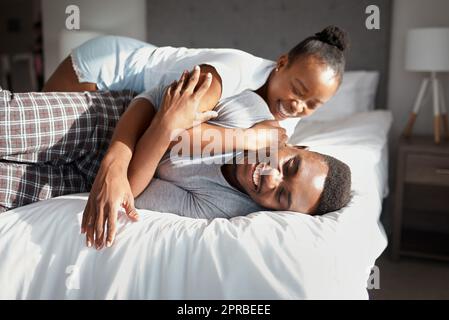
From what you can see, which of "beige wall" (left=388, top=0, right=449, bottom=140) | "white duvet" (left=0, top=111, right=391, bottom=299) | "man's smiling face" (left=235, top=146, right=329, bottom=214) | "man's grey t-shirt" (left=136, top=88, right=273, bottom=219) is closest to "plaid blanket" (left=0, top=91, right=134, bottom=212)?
"white duvet" (left=0, top=111, right=391, bottom=299)

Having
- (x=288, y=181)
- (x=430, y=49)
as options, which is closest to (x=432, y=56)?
(x=430, y=49)

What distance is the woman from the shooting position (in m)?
1.02

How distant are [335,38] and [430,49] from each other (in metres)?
1.20

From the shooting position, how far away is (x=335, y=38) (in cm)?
124

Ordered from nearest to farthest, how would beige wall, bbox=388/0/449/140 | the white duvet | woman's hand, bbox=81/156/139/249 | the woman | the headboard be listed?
the white duvet, woman's hand, bbox=81/156/139/249, the woman, beige wall, bbox=388/0/449/140, the headboard

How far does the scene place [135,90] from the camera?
4.84 ft

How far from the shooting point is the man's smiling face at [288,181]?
1039 mm

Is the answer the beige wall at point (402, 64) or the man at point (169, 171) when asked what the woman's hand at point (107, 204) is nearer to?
the man at point (169, 171)

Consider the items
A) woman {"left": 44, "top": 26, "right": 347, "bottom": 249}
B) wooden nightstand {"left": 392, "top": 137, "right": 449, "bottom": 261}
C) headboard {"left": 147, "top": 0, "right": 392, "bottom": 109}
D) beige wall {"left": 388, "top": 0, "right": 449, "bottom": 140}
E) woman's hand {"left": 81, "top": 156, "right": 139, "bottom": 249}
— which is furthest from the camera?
headboard {"left": 147, "top": 0, "right": 392, "bottom": 109}

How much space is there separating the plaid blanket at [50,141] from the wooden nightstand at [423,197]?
1.47 meters

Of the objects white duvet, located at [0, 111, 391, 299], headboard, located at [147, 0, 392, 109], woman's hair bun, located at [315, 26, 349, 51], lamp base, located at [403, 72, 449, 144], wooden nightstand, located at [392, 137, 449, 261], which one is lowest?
wooden nightstand, located at [392, 137, 449, 261]

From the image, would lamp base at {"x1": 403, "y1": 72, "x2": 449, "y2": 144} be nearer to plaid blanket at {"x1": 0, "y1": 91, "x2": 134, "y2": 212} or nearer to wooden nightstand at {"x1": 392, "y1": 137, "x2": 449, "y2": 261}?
wooden nightstand at {"x1": 392, "y1": 137, "x2": 449, "y2": 261}
